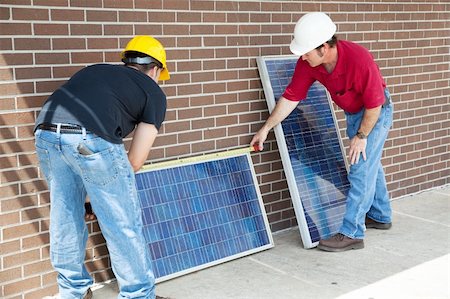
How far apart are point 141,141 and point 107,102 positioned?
0.30 m

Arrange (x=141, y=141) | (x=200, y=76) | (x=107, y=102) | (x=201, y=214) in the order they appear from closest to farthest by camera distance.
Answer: (x=107, y=102) → (x=141, y=141) → (x=201, y=214) → (x=200, y=76)

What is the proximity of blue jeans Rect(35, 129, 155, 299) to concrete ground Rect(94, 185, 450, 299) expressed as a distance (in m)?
0.61

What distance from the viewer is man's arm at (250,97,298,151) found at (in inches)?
190

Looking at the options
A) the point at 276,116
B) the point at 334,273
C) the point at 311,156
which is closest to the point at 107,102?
the point at 276,116

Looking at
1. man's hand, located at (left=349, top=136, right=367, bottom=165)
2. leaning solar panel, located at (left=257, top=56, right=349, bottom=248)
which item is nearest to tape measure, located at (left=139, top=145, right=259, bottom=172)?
leaning solar panel, located at (left=257, top=56, right=349, bottom=248)

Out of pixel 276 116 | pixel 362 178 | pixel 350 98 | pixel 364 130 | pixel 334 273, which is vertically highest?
pixel 350 98

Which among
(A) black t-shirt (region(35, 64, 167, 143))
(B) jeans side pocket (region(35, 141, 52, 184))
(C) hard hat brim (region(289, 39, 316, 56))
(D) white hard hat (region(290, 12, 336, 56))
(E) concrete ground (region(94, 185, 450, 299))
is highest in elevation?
(D) white hard hat (region(290, 12, 336, 56))

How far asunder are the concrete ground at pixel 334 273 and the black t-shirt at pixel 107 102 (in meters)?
1.33

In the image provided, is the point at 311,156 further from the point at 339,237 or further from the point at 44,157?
the point at 44,157

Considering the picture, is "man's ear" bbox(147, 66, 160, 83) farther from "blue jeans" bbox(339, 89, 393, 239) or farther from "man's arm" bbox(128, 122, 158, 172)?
"blue jeans" bbox(339, 89, 393, 239)

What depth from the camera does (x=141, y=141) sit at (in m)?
3.34

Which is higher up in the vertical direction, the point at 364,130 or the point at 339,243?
the point at 364,130

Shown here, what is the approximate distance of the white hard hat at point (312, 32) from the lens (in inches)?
174

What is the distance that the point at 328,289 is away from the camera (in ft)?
13.3
